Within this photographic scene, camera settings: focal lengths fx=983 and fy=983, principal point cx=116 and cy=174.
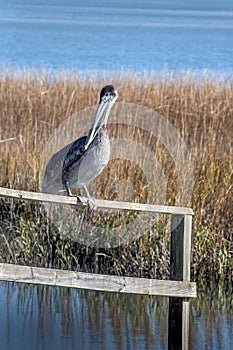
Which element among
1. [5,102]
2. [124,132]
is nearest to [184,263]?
[124,132]

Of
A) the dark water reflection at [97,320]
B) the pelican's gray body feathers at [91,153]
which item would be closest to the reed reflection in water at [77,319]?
the dark water reflection at [97,320]

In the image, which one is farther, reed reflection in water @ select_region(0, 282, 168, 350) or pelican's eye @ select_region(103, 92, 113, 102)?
reed reflection in water @ select_region(0, 282, 168, 350)

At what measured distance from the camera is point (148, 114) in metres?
10.4

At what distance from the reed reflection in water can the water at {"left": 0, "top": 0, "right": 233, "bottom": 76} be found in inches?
338

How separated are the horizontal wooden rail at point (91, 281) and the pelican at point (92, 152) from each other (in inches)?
28.0

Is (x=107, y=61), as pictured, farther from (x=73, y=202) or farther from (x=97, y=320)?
(x=73, y=202)

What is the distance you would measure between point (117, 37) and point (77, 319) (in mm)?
39360

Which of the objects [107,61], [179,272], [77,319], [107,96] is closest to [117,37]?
[107,61]

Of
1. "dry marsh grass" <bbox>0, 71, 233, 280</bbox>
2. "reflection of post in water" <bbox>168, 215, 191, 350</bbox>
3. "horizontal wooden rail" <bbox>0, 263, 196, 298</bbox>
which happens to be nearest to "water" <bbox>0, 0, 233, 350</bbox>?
"dry marsh grass" <bbox>0, 71, 233, 280</bbox>

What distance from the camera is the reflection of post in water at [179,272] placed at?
4.86 metres

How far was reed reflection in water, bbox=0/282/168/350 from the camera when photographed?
621cm

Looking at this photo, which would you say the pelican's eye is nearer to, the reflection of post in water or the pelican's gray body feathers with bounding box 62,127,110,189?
the pelican's gray body feathers with bounding box 62,127,110,189

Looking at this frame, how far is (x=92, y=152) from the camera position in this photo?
5.44m

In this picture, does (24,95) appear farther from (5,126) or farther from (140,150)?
(140,150)
